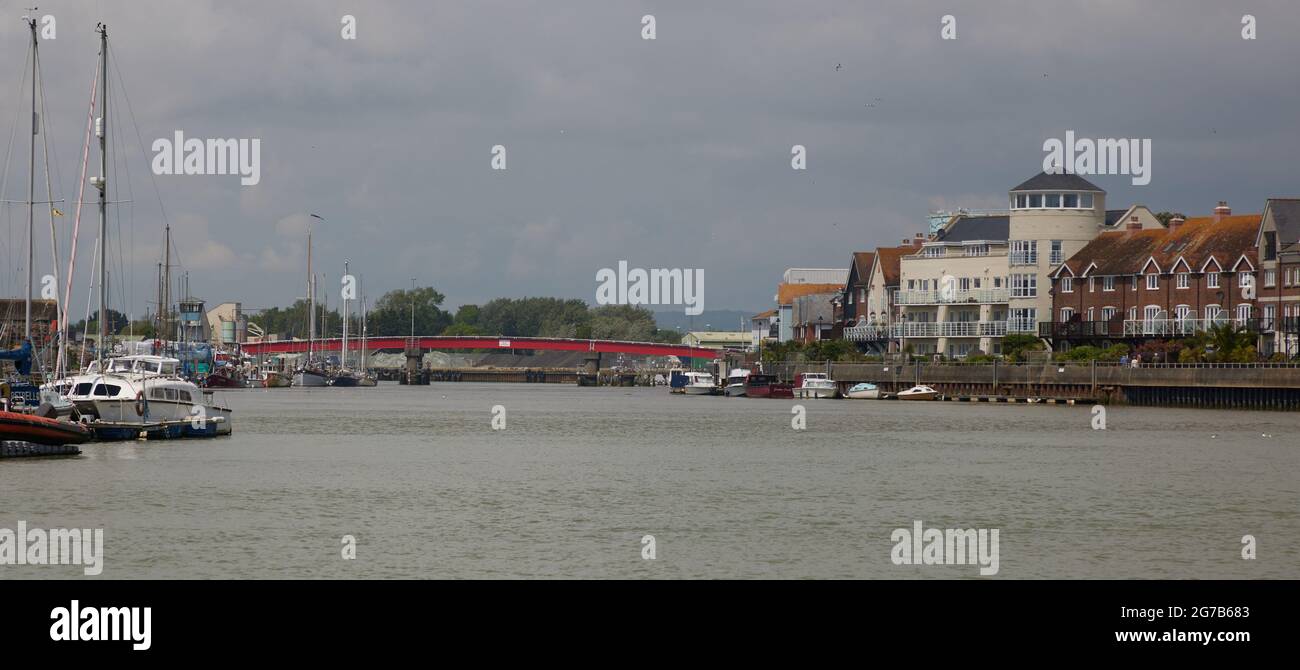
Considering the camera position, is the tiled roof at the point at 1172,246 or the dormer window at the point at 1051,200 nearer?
the tiled roof at the point at 1172,246

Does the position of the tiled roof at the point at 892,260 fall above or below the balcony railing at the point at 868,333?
above

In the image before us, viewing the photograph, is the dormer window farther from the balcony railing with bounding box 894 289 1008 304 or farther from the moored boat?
the moored boat

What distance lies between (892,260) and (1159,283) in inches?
1782

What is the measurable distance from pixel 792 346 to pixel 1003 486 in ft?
444

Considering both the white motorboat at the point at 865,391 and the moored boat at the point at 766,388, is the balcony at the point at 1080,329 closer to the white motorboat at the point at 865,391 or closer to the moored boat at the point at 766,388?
the white motorboat at the point at 865,391

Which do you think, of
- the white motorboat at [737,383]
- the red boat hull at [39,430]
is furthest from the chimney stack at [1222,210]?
the red boat hull at [39,430]

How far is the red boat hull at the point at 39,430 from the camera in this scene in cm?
5594

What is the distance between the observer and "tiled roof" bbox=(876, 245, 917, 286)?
16662 centimetres

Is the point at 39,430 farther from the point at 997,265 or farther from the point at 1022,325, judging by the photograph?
the point at 997,265

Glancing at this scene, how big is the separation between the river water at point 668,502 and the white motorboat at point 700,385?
95.5 meters

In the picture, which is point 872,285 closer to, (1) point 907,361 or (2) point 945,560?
(1) point 907,361

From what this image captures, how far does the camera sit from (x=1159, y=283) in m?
126
